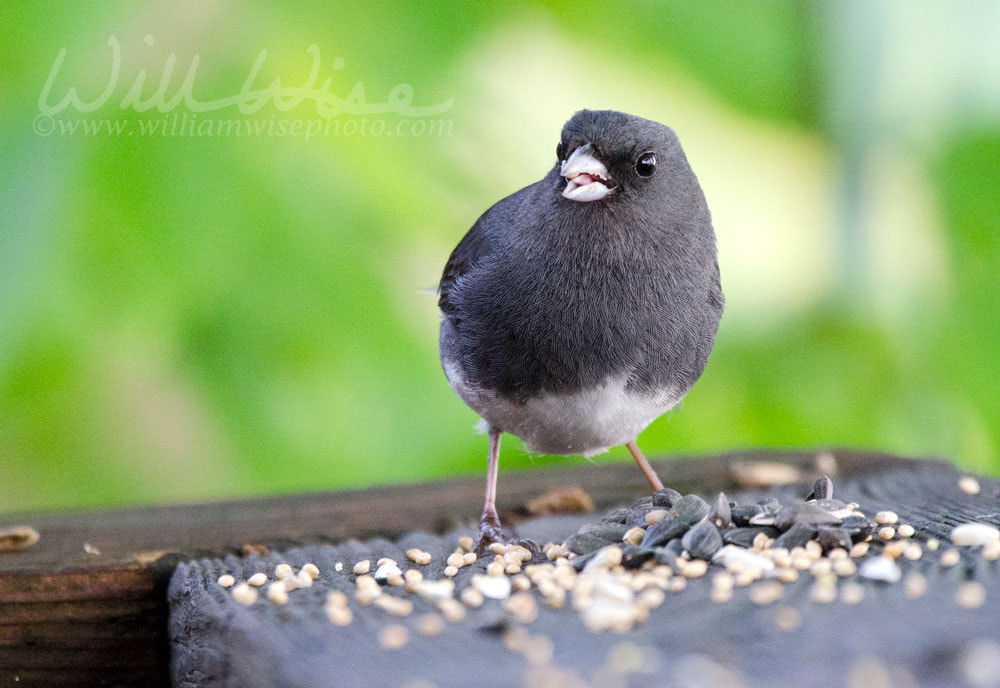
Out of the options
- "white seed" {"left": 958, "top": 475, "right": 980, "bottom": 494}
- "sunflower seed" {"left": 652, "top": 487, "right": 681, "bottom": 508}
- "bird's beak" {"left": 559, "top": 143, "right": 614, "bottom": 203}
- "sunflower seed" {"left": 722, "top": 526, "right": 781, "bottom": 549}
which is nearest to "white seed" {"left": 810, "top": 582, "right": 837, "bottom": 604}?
"sunflower seed" {"left": 722, "top": 526, "right": 781, "bottom": 549}

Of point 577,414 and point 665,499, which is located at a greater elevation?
point 577,414

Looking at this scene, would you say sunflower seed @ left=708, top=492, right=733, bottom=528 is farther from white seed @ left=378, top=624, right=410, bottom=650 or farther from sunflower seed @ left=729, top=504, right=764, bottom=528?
white seed @ left=378, top=624, right=410, bottom=650

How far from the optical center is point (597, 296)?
149 centimetres

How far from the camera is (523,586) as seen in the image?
3.88 feet

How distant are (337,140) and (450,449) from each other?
2.53 ft

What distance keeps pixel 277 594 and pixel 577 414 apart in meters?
0.53

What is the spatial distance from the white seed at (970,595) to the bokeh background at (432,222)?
139cm

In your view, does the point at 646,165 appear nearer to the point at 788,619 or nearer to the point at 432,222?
the point at 788,619

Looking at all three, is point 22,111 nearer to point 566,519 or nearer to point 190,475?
point 190,475

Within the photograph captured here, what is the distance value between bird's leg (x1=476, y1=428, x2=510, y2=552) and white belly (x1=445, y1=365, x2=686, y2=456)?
0.14 m

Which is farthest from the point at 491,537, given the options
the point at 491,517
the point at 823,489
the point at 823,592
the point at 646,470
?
the point at 823,592

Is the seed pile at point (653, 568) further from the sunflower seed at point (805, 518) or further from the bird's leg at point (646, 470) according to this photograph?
the bird's leg at point (646, 470)

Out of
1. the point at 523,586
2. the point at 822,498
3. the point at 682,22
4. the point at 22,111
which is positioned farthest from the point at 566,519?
the point at 22,111

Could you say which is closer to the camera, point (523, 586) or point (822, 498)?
point (523, 586)
